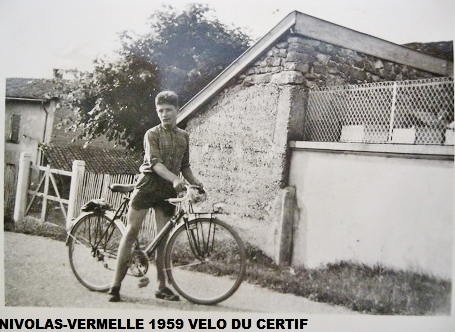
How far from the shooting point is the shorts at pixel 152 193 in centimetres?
212

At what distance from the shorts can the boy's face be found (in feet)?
0.93

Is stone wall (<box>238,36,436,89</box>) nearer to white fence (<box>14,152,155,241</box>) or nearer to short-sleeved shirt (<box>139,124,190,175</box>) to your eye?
short-sleeved shirt (<box>139,124,190,175</box>)

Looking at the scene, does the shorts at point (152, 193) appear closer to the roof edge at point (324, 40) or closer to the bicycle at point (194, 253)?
the bicycle at point (194, 253)

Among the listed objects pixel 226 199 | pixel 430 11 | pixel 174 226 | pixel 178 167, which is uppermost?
pixel 430 11

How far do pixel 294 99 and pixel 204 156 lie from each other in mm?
619

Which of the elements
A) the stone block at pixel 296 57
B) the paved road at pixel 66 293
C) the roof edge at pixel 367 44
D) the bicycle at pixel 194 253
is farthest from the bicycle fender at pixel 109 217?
the roof edge at pixel 367 44

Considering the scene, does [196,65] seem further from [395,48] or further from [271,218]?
[395,48]

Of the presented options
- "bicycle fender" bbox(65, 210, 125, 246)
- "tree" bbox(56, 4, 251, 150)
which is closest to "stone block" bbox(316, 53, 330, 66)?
"tree" bbox(56, 4, 251, 150)

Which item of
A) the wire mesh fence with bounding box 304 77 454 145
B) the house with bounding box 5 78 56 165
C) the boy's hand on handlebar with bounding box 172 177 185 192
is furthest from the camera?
the house with bounding box 5 78 56 165

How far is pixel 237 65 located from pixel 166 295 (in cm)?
135

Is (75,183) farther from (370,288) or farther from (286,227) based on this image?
(370,288)

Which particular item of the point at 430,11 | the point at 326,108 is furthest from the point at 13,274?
the point at 430,11

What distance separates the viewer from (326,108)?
233 cm

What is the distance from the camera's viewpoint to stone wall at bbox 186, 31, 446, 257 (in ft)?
7.52
